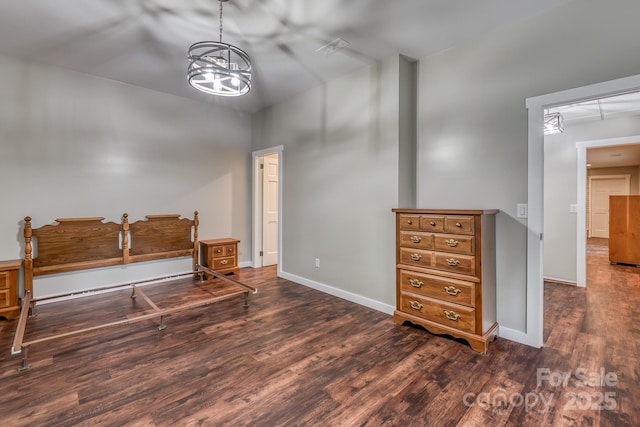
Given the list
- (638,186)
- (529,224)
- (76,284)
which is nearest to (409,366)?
(529,224)

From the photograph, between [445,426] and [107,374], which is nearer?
[445,426]

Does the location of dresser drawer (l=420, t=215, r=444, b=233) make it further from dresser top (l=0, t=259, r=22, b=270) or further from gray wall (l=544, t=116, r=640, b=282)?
dresser top (l=0, t=259, r=22, b=270)

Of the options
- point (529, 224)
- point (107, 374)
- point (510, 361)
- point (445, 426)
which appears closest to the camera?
point (445, 426)

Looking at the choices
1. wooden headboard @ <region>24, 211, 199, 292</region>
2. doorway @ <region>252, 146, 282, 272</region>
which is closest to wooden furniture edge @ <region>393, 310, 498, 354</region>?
doorway @ <region>252, 146, 282, 272</region>

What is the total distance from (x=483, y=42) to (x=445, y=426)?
10.5ft

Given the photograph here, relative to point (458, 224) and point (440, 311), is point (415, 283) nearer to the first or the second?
point (440, 311)

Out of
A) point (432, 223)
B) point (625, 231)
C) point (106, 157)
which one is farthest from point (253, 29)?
point (625, 231)

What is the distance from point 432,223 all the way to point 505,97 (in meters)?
1.34

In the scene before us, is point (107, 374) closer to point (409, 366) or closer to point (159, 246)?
point (409, 366)

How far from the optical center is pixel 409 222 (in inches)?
115

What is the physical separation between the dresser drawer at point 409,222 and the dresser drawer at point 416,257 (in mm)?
219

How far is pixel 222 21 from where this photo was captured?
8.82 feet

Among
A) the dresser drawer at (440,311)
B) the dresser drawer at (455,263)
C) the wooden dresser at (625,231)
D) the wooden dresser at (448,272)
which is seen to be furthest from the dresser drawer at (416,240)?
the wooden dresser at (625,231)

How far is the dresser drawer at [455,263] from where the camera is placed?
8.31 ft
